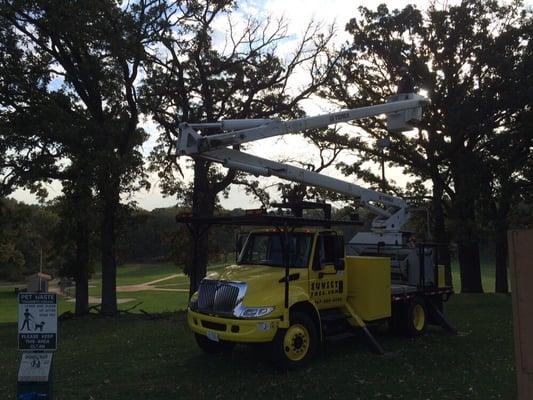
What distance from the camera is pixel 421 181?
29703 millimetres

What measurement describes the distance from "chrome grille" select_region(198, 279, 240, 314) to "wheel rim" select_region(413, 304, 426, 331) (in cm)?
572

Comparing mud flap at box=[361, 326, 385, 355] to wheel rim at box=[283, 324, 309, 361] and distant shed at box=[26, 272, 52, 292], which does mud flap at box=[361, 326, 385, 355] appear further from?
distant shed at box=[26, 272, 52, 292]

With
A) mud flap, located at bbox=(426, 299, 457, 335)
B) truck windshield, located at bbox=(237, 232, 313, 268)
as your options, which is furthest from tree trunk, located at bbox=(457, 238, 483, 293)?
truck windshield, located at bbox=(237, 232, 313, 268)

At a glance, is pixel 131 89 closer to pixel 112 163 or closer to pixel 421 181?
pixel 112 163

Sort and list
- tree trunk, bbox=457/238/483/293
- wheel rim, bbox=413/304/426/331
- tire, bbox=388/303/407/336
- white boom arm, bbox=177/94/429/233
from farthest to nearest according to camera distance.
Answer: tree trunk, bbox=457/238/483/293 < wheel rim, bbox=413/304/426/331 < tire, bbox=388/303/407/336 < white boom arm, bbox=177/94/429/233

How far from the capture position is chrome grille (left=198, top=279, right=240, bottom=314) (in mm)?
9750

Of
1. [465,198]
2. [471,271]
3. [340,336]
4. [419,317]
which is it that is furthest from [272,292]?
[471,271]

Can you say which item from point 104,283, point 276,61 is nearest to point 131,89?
point 276,61

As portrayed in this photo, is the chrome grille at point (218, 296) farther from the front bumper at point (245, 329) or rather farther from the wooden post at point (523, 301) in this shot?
the wooden post at point (523, 301)

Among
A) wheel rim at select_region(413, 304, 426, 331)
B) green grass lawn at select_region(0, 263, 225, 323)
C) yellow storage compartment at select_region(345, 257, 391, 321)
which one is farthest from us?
green grass lawn at select_region(0, 263, 225, 323)

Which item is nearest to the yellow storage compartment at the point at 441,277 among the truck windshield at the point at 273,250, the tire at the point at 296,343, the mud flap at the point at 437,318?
the mud flap at the point at 437,318

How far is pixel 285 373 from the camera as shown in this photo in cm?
950

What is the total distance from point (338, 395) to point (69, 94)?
17446 millimetres

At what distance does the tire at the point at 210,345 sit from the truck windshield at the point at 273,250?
1.70m
